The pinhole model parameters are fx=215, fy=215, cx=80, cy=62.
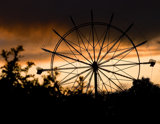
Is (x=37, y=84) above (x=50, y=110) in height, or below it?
above

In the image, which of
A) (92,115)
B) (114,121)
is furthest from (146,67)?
(92,115)

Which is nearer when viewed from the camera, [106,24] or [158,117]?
[158,117]

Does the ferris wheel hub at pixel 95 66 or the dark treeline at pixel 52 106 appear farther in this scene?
the ferris wheel hub at pixel 95 66

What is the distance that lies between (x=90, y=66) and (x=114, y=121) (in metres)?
9.85

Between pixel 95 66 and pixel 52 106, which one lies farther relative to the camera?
pixel 95 66

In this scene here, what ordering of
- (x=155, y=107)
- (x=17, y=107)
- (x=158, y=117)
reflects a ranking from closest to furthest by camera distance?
(x=17, y=107), (x=158, y=117), (x=155, y=107)

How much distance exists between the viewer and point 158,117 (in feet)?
48.5

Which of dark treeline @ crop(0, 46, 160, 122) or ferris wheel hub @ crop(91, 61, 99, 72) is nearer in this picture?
dark treeline @ crop(0, 46, 160, 122)

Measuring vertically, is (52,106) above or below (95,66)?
below

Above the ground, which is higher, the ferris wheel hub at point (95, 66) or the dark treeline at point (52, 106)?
the ferris wheel hub at point (95, 66)

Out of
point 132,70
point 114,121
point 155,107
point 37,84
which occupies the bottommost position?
point 114,121

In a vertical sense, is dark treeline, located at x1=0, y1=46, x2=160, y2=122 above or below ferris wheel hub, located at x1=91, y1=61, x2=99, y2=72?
below

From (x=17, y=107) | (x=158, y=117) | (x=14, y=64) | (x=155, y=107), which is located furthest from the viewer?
(x=14, y=64)

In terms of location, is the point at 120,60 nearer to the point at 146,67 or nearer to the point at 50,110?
the point at 146,67
